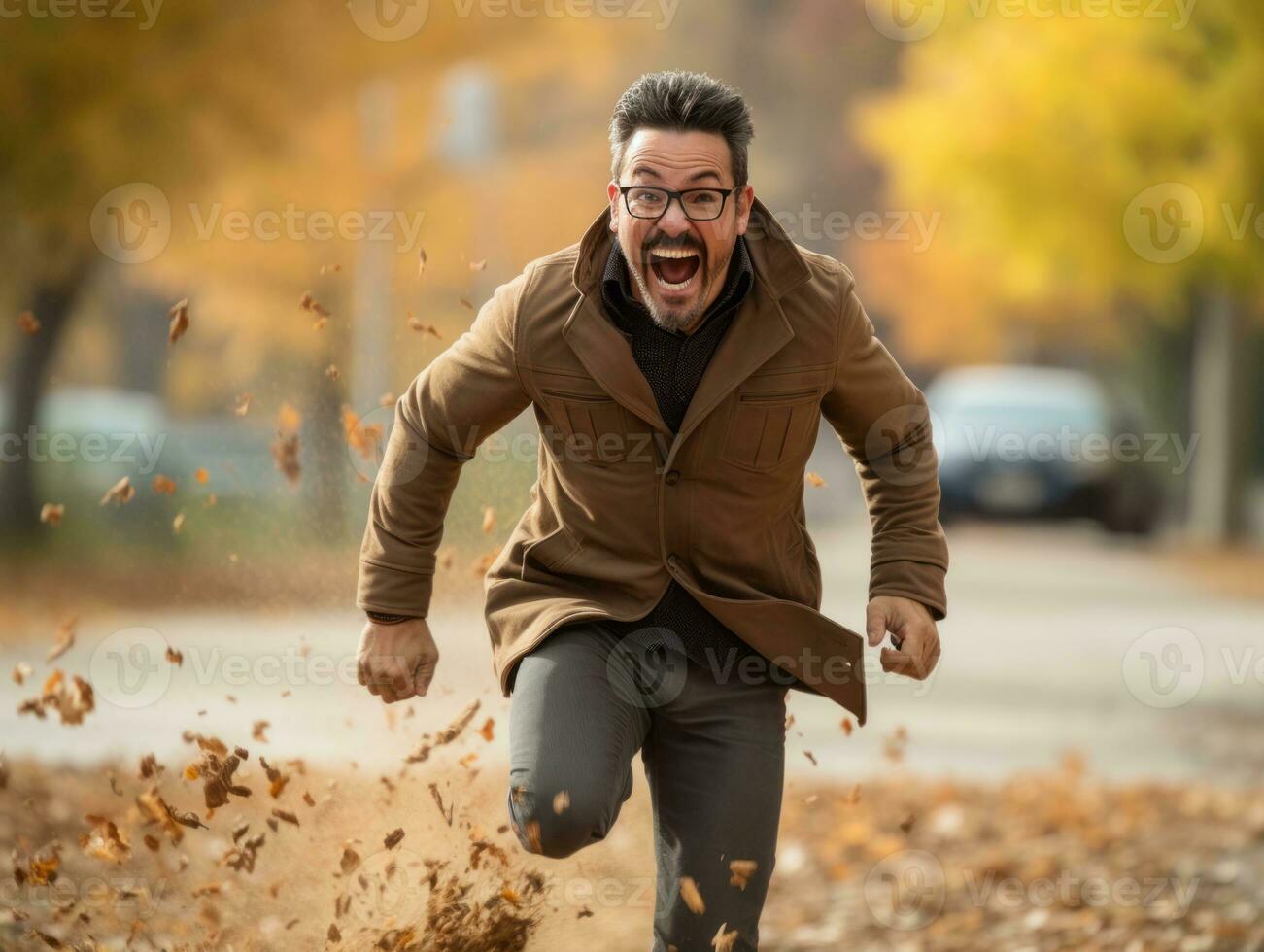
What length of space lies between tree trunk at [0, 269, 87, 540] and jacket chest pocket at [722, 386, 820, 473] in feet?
46.3

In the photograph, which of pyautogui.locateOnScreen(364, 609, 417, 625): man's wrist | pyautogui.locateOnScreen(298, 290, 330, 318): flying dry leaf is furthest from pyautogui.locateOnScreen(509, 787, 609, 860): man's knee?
pyautogui.locateOnScreen(298, 290, 330, 318): flying dry leaf

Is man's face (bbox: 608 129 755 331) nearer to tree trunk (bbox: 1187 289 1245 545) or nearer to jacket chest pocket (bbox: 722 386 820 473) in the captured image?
jacket chest pocket (bbox: 722 386 820 473)

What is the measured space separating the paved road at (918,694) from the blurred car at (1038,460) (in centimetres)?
560

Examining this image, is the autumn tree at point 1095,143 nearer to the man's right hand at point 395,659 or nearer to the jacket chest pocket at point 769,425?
the jacket chest pocket at point 769,425

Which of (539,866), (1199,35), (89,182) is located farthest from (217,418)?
(539,866)

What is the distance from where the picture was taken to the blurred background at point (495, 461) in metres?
5.68

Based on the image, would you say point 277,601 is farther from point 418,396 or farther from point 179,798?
point 418,396

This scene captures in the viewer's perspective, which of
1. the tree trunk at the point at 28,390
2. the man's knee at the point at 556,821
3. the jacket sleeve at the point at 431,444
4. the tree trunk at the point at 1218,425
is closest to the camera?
the man's knee at the point at 556,821

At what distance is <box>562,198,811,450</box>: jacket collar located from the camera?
143 inches

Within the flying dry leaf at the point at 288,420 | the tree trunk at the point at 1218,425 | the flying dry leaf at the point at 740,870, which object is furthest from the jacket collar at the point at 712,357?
the tree trunk at the point at 1218,425

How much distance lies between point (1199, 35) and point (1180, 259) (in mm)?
2389

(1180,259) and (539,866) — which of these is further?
(1180,259)

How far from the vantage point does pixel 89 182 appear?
44.9ft

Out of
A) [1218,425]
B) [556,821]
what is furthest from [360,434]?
[1218,425]
